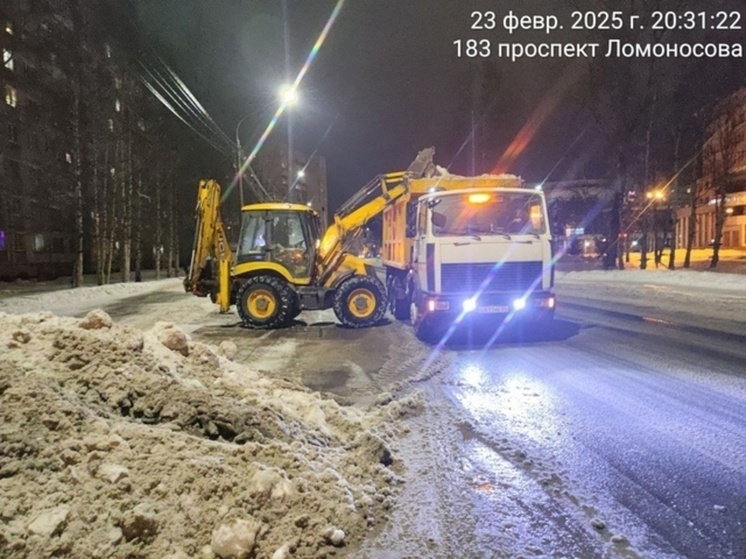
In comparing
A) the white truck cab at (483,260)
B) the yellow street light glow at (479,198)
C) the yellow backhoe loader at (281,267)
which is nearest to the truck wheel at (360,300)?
the yellow backhoe loader at (281,267)

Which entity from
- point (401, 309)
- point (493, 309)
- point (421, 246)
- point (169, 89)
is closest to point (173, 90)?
point (169, 89)

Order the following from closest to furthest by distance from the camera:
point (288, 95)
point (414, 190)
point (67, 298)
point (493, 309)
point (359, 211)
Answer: point (493, 309) → point (414, 190) → point (359, 211) → point (67, 298) → point (288, 95)

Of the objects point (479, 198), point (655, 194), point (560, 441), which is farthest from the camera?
point (655, 194)

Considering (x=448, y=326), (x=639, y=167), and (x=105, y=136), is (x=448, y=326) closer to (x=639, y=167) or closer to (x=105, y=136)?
(x=105, y=136)

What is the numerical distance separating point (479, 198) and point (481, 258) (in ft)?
4.28

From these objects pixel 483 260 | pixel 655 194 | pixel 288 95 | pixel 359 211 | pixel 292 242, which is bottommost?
pixel 483 260

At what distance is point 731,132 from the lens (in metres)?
27.6

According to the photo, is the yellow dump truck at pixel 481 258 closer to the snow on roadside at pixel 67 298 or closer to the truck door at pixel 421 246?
the truck door at pixel 421 246

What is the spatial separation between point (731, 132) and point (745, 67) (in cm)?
301

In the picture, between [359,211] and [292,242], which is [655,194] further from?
[292,242]

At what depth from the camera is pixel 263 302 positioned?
13188mm

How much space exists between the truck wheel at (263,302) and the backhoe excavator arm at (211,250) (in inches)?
20.1

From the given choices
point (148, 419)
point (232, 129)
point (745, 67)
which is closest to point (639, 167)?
point (745, 67)

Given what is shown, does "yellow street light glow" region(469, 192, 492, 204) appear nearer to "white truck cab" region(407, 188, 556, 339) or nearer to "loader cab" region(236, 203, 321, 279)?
"white truck cab" region(407, 188, 556, 339)
